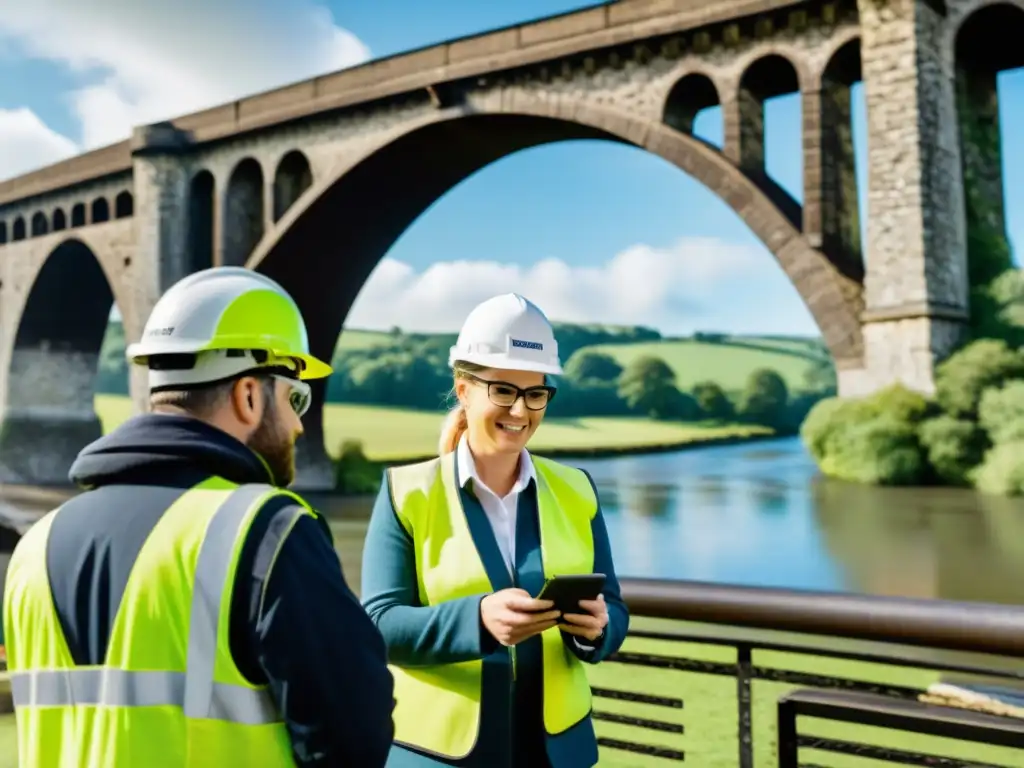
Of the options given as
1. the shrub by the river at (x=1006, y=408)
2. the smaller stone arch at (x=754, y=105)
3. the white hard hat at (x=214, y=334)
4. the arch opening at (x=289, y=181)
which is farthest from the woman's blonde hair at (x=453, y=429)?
the arch opening at (x=289, y=181)

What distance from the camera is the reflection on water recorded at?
1145cm

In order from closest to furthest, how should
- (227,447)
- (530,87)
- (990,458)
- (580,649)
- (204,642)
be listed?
(204,642), (227,447), (580,649), (990,458), (530,87)

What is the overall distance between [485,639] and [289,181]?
19.6m

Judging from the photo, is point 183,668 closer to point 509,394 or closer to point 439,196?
point 509,394

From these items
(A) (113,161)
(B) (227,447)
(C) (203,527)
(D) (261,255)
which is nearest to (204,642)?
(C) (203,527)

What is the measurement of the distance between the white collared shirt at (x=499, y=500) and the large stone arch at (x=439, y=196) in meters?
11.0

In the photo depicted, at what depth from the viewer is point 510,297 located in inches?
74.7

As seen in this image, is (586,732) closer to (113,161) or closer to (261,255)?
(261,255)

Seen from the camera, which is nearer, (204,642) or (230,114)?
(204,642)

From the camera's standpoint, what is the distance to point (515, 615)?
5.30 ft

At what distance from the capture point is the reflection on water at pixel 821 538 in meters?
11.5

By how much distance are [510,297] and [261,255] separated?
715 inches

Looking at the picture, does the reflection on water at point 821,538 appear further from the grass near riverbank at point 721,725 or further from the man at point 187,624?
the man at point 187,624

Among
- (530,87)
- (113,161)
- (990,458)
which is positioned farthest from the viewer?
(113,161)
